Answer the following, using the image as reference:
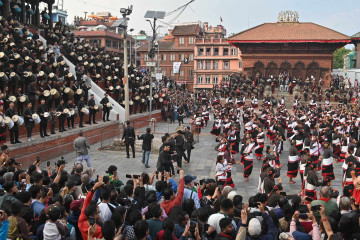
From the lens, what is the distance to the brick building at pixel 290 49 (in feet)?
142

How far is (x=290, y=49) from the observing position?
44.1 metres

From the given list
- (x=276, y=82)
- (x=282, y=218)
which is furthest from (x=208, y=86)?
(x=282, y=218)

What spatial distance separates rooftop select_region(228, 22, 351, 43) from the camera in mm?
42559

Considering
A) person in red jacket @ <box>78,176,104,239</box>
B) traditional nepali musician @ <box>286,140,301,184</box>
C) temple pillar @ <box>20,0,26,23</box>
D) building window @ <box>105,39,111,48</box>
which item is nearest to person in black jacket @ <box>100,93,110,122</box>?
A: traditional nepali musician @ <box>286,140,301,184</box>

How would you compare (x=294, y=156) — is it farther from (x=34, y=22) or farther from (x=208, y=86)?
(x=208, y=86)

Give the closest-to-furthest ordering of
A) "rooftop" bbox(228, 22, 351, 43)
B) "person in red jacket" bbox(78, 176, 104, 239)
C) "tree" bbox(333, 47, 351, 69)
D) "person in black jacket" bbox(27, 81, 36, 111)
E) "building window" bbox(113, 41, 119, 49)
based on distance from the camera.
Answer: "person in red jacket" bbox(78, 176, 104, 239) → "person in black jacket" bbox(27, 81, 36, 111) → "rooftop" bbox(228, 22, 351, 43) → "building window" bbox(113, 41, 119, 49) → "tree" bbox(333, 47, 351, 69)

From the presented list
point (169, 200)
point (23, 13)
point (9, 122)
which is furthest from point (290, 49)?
point (169, 200)

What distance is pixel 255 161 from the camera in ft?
51.6

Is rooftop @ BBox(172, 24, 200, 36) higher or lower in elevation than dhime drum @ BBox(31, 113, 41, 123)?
higher

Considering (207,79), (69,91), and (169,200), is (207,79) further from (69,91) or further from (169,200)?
(169,200)

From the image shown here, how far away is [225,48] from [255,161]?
157 feet

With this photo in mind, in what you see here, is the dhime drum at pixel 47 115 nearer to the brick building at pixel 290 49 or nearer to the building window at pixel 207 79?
the brick building at pixel 290 49

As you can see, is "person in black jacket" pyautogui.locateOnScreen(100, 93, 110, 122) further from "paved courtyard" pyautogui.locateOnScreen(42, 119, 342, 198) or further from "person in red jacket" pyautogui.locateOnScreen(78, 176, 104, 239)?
"person in red jacket" pyautogui.locateOnScreen(78, 176, 104, 239)

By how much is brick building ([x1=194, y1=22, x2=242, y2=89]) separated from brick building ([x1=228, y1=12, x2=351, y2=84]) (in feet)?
49.9
